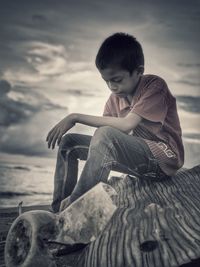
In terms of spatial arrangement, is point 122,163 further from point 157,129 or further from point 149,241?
point 149,241

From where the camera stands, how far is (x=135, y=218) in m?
2.91

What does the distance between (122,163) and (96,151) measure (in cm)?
41

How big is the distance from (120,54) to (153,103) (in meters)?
0.55

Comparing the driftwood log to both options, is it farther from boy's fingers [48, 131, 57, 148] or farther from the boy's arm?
boy's fingers [48, 131, 57, 148]

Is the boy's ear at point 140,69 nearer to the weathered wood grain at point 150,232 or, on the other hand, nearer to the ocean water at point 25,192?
the weathered wood grain at point 150,232

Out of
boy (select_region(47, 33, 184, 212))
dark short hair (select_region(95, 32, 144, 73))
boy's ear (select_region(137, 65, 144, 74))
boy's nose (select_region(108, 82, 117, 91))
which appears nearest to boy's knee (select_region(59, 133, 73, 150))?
boy (select_region(47, 33, 184, 212))

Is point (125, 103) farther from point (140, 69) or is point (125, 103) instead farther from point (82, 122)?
point (82, 122)

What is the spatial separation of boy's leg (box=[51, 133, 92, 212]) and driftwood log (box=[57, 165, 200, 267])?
0.47 meters

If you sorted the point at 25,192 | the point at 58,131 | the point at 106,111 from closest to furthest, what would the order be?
the point at 58,131 → the point at 106,111 → the point at 25,192

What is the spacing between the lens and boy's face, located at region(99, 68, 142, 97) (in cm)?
344

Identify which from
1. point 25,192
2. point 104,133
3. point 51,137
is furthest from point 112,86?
point 25,192

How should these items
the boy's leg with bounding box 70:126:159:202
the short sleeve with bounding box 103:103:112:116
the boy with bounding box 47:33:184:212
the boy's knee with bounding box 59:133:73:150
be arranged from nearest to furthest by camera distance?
1. the boy's leg with bounding box 70:126:159:202
2. the boy with bounding box 47:33:184:212
3. the boy's knee with bounding box 59:133:73:150
4. the short sleeve with bounding box 103:103:112:116

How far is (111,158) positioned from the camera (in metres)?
3.06

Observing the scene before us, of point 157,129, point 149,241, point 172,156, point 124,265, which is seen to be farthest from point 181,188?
point 124,265
